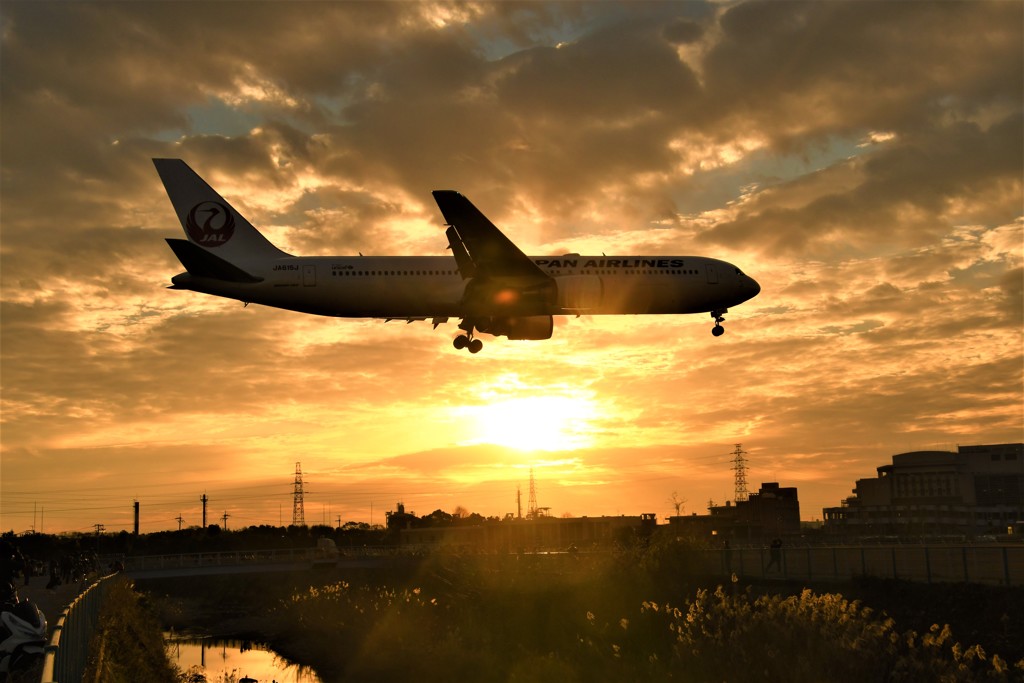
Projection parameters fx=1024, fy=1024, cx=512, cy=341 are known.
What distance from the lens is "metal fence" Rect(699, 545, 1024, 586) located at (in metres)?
52.0

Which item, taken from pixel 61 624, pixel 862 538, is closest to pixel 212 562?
pixel 862 538

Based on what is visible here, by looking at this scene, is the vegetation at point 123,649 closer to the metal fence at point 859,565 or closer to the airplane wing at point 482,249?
the airplane wing at point 482,249

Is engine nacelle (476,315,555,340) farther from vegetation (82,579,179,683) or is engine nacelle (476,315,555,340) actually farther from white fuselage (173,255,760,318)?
vegetation (82,579,179,683)

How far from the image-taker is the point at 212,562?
285 ft

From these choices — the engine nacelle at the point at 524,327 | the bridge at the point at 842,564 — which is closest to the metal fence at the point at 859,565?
the bridge at the point at 842,564

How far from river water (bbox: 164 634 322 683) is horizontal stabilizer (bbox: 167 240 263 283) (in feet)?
76.7

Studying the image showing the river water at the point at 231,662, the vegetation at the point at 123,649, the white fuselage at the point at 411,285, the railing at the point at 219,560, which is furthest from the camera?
the railing at the point at 219,560

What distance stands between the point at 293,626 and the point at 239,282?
139 ft

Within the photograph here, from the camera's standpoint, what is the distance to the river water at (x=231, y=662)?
60.9 metres

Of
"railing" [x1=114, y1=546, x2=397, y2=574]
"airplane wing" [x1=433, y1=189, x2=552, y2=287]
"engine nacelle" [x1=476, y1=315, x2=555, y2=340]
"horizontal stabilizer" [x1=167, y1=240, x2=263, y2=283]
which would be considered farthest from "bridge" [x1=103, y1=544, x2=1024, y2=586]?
"horizontal stabilizer" [x1=167, y1=240, x2=263, y2=283]

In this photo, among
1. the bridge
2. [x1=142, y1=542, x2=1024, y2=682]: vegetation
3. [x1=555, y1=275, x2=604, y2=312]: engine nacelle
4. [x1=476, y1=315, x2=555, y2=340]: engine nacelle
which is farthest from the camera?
the bridge

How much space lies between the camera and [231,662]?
6838 centimetres

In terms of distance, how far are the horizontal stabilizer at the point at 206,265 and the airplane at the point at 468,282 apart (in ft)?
0.15

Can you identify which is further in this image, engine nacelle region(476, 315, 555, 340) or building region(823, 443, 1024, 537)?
building region(823, 443, 1024, 537)
